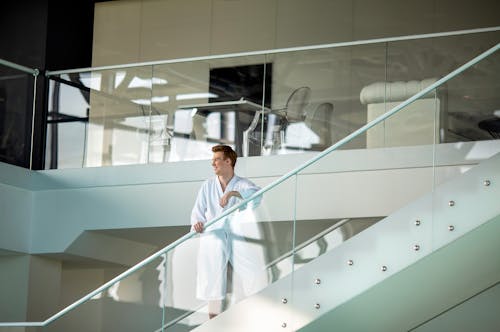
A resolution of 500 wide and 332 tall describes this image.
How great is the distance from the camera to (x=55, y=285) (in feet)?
38.4

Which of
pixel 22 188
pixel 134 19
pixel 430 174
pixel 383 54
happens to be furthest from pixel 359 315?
pixel 134 19

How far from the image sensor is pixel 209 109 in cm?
1029

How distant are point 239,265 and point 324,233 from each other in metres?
0.62

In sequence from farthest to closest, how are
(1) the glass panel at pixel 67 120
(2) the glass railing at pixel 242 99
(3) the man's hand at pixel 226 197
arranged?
(1) the glass panel at pixel 67 120
(2) the glass railing at pixel 242 99
(3) the man's hand at pixel 226 197

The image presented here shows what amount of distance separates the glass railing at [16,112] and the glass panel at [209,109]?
4.61 feet

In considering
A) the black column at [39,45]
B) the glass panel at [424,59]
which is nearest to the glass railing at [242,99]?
the glass panel at [424,59]

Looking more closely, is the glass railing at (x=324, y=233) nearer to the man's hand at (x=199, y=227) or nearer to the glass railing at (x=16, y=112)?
the man's hand at (x=199, y=227)

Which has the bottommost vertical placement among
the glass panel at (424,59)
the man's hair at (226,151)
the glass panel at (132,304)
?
the glass panel at (132,304)

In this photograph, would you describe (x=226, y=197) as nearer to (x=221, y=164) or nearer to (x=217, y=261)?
(x=221, y=164)

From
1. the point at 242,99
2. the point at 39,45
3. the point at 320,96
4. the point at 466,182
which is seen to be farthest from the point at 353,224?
the point at 39,45

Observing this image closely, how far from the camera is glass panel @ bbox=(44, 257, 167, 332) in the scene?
23.6ft

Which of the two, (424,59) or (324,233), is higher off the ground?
(424,59)

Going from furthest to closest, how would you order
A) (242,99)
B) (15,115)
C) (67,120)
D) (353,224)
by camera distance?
(67,120) < (15,115) < (242,99) < (353,224)

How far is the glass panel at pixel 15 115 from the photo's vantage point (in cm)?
1075
